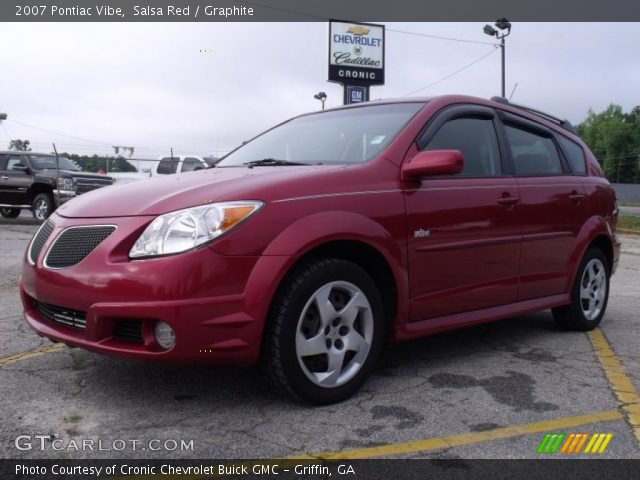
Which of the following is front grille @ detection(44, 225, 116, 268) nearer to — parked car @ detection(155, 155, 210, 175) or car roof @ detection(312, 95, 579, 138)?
car roof @ detection(312, 95, 579, 138)

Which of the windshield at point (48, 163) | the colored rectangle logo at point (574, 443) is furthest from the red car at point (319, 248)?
the windshield at point (48, 163)

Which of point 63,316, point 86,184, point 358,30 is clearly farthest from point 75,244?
point 358,30

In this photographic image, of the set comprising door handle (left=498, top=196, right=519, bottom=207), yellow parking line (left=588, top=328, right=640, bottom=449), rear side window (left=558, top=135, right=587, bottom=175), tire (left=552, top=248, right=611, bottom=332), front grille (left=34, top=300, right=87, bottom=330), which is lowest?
yellow parking line (left=588, top=328, right=640, bottom=449)

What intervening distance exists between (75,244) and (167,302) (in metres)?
0.71

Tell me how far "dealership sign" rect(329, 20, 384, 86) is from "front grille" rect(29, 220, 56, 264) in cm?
1968

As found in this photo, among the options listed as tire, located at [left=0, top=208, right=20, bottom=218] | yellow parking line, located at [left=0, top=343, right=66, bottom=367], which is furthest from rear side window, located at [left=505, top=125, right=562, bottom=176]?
tire, located at [left=0, top=208, right=20, bottom=218]

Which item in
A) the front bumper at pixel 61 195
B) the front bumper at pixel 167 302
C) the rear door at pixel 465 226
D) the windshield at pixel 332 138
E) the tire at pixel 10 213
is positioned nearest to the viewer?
the front bumper at pixel 167 302

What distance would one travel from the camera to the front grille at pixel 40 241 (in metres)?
3.52

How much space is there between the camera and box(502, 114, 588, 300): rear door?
14.7 feet

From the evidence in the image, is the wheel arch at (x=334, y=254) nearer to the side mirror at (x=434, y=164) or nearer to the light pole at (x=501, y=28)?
the side mirror at (x=434, y=164)

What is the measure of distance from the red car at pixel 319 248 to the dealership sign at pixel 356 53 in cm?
1861

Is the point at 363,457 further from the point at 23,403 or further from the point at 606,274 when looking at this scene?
the point at 606,274

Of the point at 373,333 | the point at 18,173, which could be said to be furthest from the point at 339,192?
the point at 18,173

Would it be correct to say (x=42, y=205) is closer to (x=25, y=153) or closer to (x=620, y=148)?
(x=25, y=153)
